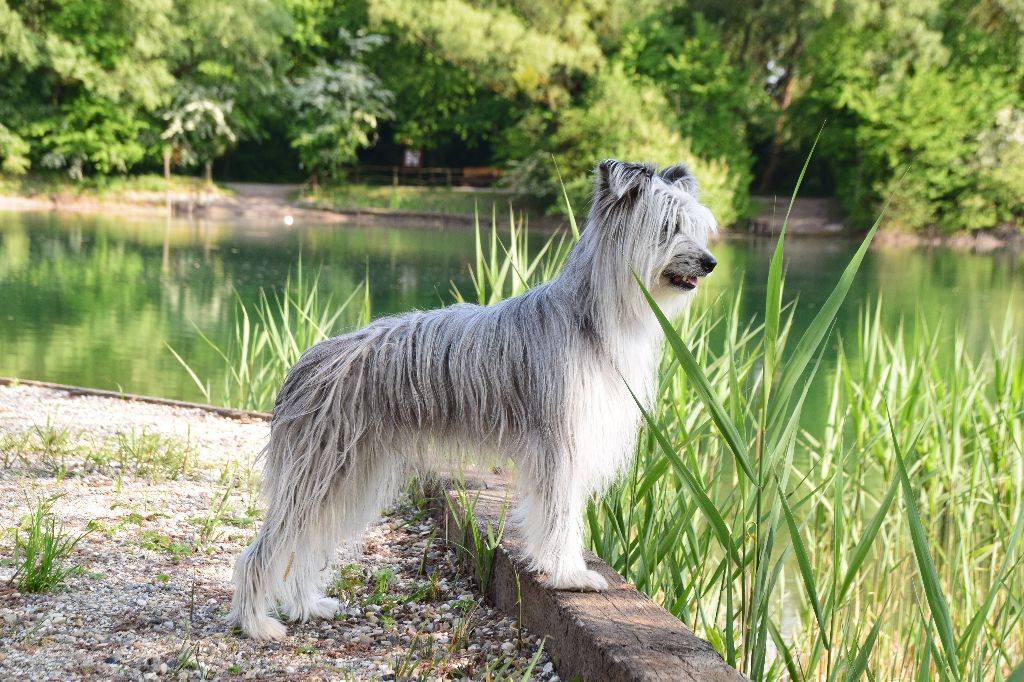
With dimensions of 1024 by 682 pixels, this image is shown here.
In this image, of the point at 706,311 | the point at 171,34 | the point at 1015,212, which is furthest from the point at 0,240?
the point at 1015,212

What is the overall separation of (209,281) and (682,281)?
52.7 ft

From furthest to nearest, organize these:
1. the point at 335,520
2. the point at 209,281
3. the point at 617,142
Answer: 1. the point at 617,142
2. the point at 209,281
3. the point at 335,520

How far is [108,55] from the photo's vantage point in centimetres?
3522

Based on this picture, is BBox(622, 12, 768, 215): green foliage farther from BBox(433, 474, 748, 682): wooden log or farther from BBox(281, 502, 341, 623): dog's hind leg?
BBox(281, 502, 341, 623): dog's hind leg

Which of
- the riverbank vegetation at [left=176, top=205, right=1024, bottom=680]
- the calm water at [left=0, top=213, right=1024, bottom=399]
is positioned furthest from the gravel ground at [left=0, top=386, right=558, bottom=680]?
the calm water at [left=0, top=213, right=1024, bottom=399]

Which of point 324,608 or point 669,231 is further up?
point 669,231

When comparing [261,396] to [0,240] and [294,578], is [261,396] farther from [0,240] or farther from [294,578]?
[0,240]

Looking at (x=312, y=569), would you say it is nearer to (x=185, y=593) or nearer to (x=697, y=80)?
(x=185, y=593)

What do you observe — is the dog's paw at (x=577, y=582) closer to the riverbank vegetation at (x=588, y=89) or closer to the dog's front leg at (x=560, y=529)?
the dog's front leg at (x=560, y=529)

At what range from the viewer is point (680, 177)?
317 centimetres

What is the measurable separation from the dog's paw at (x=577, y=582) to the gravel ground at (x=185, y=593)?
230 mm

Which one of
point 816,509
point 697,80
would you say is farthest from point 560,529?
point 697,80

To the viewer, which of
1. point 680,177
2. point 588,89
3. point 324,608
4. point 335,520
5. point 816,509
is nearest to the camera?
point 680,177

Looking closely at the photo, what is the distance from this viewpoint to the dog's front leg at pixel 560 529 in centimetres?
316
